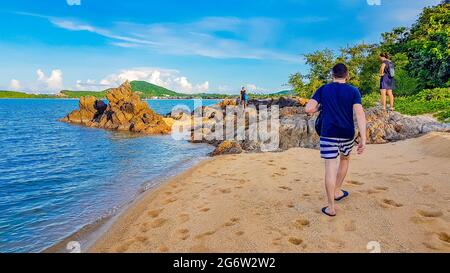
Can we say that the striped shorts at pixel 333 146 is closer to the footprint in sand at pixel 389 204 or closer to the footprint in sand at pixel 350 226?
the footprint in sand at pixel 350 226

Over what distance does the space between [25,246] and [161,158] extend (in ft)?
37.5

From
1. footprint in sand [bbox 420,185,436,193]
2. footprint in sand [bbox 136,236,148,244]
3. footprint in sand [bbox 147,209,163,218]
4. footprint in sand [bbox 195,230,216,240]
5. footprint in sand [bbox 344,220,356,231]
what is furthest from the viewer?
footprint in sand [bbox 147,209,163,218]

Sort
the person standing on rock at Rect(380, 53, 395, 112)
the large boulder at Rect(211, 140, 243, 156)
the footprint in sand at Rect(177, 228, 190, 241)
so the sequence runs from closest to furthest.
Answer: the footprint in sand at Rect(177, 228, 190, 241) → the person standing on rock at Rect(380, 53, 395, 112) → the large boulder at Rect(211, 140, 243, 156)

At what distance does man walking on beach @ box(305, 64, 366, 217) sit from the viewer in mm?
4953

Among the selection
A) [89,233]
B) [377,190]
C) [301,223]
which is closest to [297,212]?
[301,223]

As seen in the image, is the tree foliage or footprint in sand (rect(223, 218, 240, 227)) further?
the tree foliage

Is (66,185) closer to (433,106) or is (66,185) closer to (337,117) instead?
(337,117)

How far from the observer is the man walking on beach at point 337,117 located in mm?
4953

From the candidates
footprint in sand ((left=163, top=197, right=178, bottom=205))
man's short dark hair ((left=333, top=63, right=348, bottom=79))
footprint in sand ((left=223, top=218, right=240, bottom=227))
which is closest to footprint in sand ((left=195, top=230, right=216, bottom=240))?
footprint in sand ((left=223, top=218, right=240, bottom=227))

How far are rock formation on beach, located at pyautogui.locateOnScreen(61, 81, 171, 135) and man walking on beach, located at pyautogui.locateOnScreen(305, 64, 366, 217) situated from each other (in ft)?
104

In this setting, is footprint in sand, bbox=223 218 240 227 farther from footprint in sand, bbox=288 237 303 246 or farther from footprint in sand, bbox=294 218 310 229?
footprint in sand, bbox=288 237 303 246

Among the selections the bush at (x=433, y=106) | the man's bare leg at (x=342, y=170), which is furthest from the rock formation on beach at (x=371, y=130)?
the man's bare leg at (x=342, y=170)

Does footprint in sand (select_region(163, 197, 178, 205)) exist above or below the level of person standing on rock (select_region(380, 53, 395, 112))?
below
